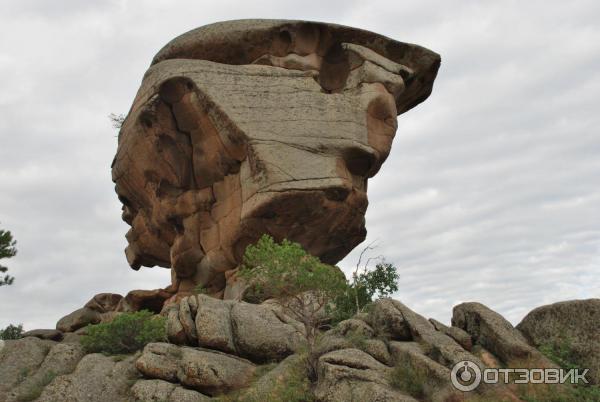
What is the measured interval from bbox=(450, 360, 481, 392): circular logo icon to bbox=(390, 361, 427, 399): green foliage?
780 millimetres

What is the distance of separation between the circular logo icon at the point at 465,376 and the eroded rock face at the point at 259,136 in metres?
13.3

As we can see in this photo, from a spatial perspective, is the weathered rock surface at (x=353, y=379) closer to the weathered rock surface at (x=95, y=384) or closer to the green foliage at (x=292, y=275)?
the green foliage at (x=292, y=275)

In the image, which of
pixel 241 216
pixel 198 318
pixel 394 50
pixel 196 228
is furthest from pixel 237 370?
pixel 394 50

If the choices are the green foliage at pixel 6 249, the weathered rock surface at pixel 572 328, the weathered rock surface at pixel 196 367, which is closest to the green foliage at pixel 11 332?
the green foliage at pixel 6 249

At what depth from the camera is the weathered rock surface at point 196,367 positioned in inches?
634

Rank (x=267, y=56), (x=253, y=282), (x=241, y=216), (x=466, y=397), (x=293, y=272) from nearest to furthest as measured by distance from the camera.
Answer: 1. (x=466, y=397)
2. (x=293, y=272)
3. (x=253, y=282)
4. (x=241, y=216)
5. (x=267, y=56)

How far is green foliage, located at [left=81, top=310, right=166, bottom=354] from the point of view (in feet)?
67.8

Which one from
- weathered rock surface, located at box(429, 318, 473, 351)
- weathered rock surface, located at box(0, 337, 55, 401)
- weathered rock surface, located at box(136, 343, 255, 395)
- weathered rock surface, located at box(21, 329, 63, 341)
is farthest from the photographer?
weathered rock surface, located at box(21, 329, 63, 341)

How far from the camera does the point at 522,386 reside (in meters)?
14.3

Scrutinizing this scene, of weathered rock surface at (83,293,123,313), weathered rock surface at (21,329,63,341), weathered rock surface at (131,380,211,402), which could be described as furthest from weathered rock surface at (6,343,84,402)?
weathered rock surface at (83,293,123,313)

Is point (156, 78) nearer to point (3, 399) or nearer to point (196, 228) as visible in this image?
point (196, 228)

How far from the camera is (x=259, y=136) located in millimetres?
27297

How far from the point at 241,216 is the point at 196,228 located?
18.4 feet

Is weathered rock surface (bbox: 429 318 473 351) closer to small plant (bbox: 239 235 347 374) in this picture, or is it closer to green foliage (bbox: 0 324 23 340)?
small plant (bbox: 239 235 347 374)
